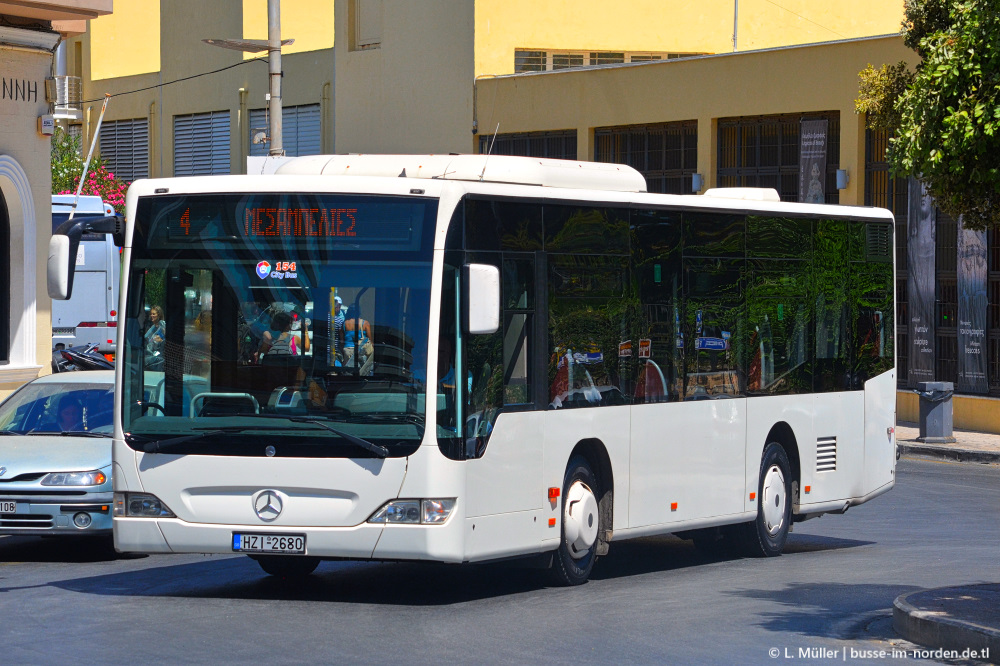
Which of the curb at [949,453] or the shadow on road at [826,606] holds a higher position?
the shadow on road at [826,606]

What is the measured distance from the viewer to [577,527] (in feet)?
37.7

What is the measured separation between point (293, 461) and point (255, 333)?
82 cm

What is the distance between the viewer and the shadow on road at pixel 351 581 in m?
11.0

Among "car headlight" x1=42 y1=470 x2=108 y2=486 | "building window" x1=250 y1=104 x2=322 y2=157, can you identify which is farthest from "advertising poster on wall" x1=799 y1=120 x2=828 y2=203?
"car headlight" x1=42 y1=470 x2=108 y2=486

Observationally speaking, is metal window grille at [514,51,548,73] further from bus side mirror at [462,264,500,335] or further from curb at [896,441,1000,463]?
bus side mirror at [462,264,500,335]

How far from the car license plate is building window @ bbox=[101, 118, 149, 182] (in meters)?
40.4

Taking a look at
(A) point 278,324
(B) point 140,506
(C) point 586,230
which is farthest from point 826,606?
(B) point 140,506

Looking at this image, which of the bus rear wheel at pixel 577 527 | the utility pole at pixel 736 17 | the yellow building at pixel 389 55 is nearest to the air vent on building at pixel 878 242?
the bus rear wheel at pixel 577 527

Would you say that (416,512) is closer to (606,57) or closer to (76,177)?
(606,57)

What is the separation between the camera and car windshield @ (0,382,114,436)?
1358 centimetres

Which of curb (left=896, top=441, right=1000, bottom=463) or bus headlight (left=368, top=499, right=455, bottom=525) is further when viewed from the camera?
curb (left=896, top=441, right=1000, bottom=463)

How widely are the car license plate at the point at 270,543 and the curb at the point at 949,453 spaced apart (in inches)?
591

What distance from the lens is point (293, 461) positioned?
1030 cm

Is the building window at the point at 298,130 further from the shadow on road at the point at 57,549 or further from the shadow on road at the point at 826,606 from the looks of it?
the shadow on road at the point at 826,606
